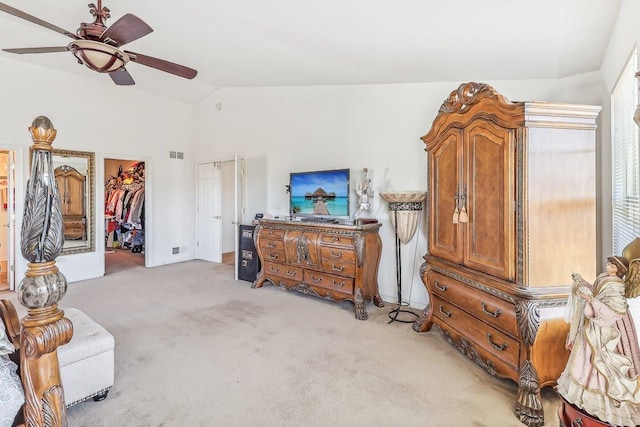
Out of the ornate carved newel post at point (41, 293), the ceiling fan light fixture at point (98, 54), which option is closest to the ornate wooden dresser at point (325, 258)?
the ceiling fan light fixture at point (98, 54)

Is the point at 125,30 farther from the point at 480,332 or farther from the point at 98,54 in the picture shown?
the point at 480,332

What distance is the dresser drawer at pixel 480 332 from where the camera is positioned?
Result: 2.07m

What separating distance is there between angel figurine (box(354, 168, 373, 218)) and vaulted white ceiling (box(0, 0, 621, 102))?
1215 millimetres

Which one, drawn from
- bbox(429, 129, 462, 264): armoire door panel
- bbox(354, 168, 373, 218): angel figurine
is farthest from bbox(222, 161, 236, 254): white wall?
bbox(429, 129, 462, 264): armoire door panel

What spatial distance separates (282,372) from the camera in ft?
7.95

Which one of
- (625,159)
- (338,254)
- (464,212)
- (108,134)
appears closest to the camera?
(625,159)

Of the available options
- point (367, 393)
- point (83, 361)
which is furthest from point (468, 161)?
point (83, 361)

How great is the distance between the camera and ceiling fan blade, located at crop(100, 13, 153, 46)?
84.4 inches

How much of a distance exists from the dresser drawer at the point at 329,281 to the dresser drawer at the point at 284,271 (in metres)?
0.12

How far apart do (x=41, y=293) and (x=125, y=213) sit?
21.6 feet

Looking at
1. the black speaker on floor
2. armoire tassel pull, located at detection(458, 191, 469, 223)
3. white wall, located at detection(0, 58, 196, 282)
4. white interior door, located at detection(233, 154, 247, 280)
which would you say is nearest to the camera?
armoire tassel pull, located at detection(458, 191, 469, 223)

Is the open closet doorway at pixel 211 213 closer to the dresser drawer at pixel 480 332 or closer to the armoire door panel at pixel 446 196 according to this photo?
the armoire door panel at pixel 446 196

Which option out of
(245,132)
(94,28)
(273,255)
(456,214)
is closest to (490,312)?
(456,214)

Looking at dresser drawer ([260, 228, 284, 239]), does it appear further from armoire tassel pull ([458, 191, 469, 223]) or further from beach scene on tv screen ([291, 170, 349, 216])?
armoire tassel pull ([458, 191, 469, 223])
